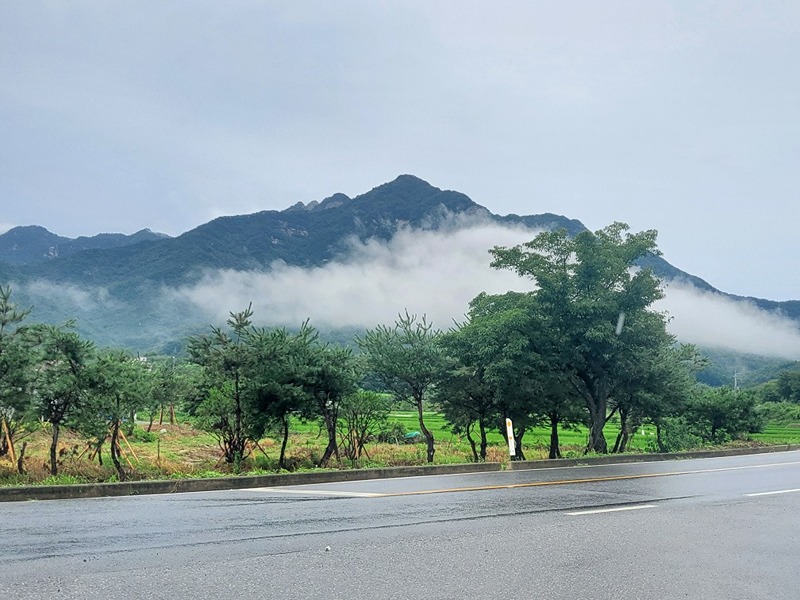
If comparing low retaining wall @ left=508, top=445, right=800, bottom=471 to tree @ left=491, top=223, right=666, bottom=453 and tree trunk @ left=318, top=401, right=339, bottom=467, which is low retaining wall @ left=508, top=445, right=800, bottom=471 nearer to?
tree @ left=491, top=223, right=666, bottom=453

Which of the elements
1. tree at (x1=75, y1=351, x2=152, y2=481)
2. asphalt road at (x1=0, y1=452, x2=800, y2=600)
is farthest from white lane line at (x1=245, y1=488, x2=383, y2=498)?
tree at (x1=75, y1=351, x2=152, y2=481)

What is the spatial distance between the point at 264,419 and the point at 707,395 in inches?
1190

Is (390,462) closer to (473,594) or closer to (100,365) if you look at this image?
(100,365)

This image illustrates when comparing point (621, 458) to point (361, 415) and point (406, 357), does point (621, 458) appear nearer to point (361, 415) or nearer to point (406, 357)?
point (406, 357)

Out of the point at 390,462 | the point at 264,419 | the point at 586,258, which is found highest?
the point at 586,258

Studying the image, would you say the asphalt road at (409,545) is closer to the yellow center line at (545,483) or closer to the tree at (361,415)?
the yellow center line at (545,483)

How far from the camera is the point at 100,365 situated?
737 inches

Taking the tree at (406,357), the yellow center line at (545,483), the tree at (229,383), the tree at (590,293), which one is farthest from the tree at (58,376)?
the tree at (590,293)

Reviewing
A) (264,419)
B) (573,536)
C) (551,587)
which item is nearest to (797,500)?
(573,536)

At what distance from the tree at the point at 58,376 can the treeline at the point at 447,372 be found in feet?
0.12

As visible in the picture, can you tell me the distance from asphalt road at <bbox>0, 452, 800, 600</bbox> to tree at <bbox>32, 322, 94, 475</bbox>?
681 centimetres

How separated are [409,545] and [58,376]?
45.0ft

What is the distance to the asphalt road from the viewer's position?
5.95m

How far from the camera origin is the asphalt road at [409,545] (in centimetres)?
595
